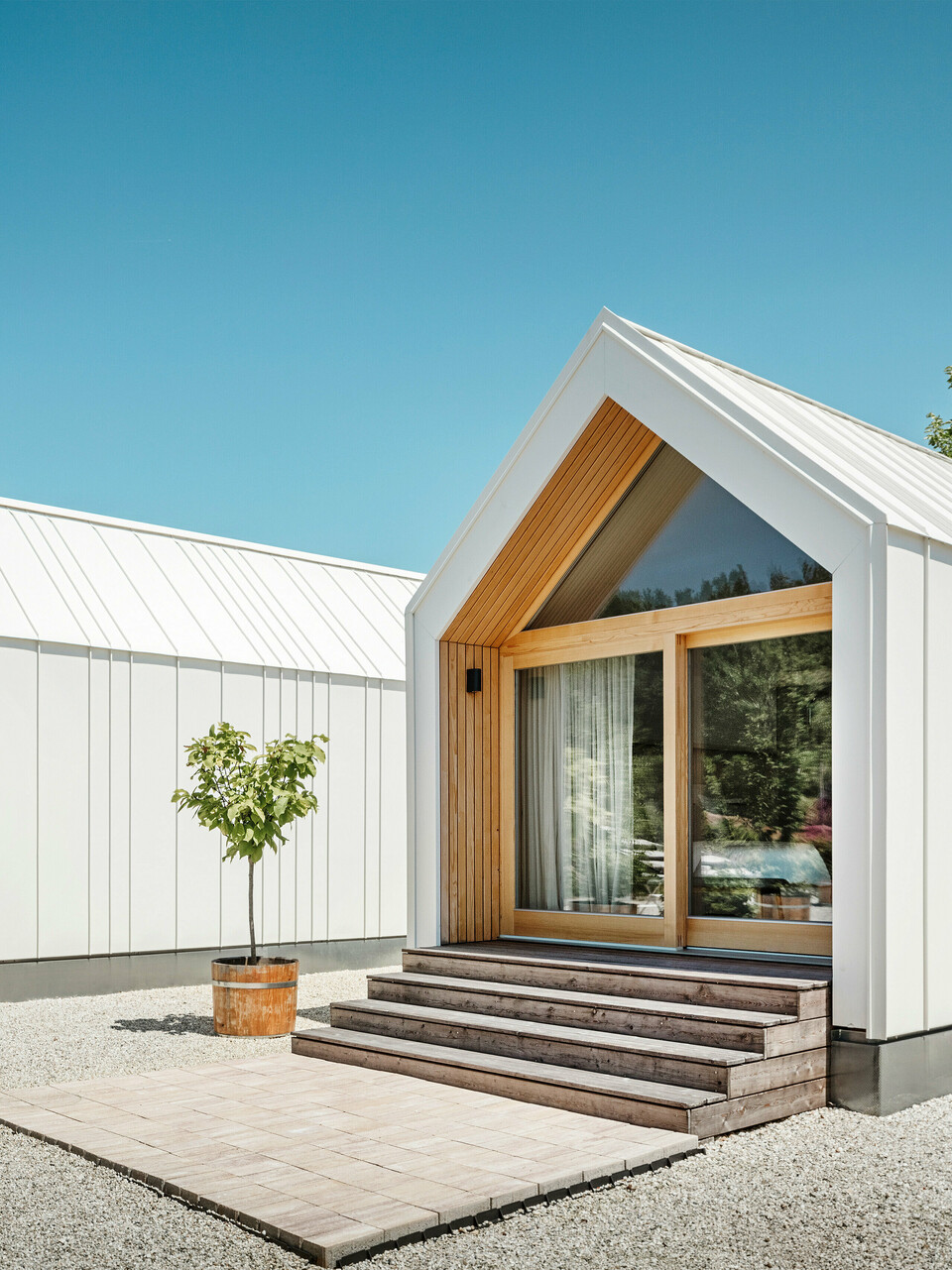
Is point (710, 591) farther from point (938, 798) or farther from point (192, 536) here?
point (192, 536)

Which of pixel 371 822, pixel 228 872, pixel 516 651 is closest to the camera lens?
pixel 516 651

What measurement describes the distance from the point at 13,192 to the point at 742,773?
1177 centimetres

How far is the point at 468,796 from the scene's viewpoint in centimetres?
836

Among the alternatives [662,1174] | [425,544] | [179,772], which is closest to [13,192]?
[179,772]

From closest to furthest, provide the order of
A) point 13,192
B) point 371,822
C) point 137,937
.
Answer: point 137,937 → point 371,822 → point 13,192

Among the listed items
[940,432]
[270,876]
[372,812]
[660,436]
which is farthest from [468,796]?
[940,432]

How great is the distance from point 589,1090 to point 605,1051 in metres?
0.34

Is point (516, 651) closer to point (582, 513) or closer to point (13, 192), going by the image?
point (582, 513)

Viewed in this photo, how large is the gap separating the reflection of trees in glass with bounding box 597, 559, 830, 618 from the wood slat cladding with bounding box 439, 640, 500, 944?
3.81ft

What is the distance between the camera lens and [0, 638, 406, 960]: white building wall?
9.34 metres

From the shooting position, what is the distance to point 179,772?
1032cm

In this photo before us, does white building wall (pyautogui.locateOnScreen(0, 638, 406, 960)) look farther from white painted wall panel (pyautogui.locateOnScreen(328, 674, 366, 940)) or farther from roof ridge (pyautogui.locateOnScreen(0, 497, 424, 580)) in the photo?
roof ridge (pyautogui.locateOnScreen(0, 497, 424, 580))

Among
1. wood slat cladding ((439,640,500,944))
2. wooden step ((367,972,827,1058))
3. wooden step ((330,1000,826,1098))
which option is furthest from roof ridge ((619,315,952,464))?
wooden step ((330,1000,826,1098))

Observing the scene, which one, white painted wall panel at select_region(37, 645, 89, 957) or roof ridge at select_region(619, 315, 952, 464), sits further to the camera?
white painted wall panel at select_region(37, 645, 89, 957)
